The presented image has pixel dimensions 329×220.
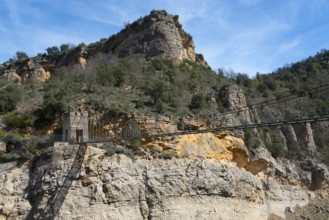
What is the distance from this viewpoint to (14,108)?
90.8 ft

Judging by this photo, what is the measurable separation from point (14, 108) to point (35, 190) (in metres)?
7.88

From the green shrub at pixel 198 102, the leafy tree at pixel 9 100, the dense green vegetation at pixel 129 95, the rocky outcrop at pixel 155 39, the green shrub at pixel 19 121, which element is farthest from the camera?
the rocky outcrop at pixel 155 39

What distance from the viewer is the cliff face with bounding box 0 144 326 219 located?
68.5ft

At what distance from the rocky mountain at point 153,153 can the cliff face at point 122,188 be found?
5 centimetres

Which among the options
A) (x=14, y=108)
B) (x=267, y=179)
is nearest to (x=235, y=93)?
(x=267, y=179)

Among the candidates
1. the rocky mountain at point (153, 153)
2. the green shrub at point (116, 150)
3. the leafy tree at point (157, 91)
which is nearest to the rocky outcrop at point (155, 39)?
the rocky mountain at point (153, 153)

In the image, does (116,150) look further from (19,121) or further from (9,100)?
(9,100)

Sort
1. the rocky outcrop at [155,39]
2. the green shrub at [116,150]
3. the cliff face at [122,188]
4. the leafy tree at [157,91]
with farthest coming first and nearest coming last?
the rocky outcrop at [155,39] < the leafy tree at [157,91] < the green shrub at [116,150] < the cliff face at [122,188]

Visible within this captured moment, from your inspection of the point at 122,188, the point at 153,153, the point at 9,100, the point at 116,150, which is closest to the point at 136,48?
the point at 9,100

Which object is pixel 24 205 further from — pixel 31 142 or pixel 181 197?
pixel 181 197

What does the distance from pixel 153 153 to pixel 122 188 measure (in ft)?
9.88

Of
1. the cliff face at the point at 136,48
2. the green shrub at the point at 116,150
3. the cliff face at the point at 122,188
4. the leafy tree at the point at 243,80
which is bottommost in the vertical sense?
the cliff face at the point at 122,188

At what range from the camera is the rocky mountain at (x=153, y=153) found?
2136 centimetres

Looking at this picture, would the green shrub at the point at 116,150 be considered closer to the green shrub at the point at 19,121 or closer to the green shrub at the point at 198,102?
the green shrub at the point at 19,121
